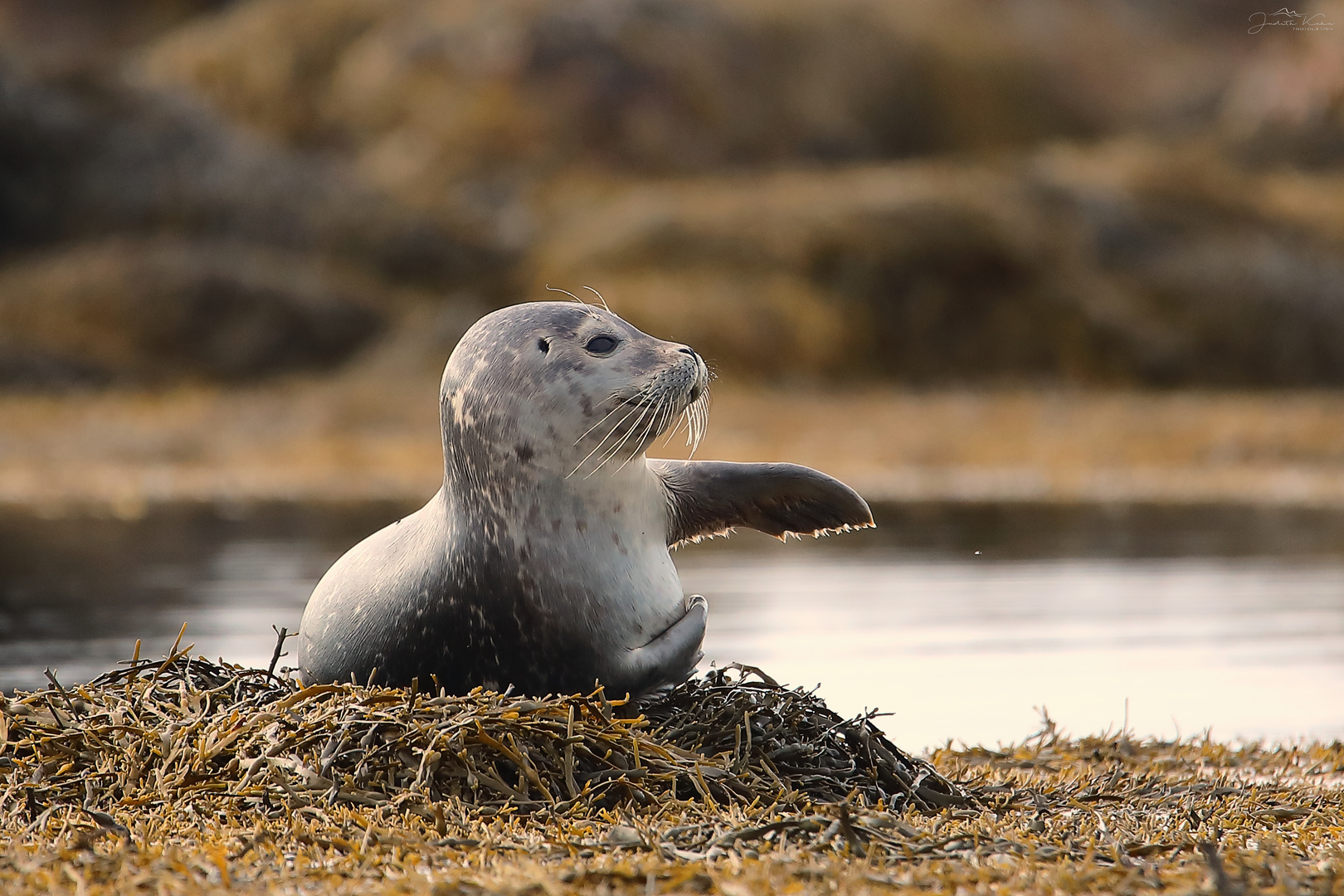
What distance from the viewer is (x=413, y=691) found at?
436cm

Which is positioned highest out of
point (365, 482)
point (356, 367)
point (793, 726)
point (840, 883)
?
point (356, 367)

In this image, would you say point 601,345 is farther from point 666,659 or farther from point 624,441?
point 666,659

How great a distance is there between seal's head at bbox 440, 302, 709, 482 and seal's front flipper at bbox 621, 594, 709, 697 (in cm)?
50

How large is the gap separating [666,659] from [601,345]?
2.99 feet

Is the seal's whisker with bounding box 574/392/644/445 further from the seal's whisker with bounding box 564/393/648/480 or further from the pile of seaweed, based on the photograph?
the pile of seaweed

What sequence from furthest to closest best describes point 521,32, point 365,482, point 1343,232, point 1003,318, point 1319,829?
point 521,32, point 1343,232, point 1003,318, point 365,482, point 1319,829

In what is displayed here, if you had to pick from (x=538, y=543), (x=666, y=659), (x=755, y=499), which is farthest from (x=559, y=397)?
(x=755, y=499)

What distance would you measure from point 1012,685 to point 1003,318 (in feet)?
72.9

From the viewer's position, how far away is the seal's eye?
15.6 ft

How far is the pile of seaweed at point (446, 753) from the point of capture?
4.06m

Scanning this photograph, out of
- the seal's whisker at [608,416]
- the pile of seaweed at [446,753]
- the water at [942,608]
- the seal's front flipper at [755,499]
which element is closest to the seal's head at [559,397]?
the seal's whisker at [608,416]

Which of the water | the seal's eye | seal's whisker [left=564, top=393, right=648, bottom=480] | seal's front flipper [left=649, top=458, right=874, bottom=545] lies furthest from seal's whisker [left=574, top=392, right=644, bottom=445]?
the water

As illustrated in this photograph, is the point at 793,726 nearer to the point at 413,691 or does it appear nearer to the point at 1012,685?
the point at 413,691

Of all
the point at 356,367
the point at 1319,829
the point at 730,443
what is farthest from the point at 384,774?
the point at 356,367
